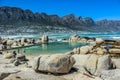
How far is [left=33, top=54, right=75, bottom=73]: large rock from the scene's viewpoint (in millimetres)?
13000

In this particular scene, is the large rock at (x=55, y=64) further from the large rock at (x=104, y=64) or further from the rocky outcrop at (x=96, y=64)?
the large rock at (x=104, y=64)

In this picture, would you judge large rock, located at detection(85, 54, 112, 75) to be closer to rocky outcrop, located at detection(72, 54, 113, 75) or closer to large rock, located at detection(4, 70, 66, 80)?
rocky outcrop, located at detection(72, 54, 113, 75)

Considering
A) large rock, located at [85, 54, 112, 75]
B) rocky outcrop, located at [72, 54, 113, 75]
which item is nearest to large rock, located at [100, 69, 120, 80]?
rocky outcrop, located at [72, 54, 113, 75]

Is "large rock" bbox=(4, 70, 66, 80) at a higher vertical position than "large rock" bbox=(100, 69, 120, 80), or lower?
lower

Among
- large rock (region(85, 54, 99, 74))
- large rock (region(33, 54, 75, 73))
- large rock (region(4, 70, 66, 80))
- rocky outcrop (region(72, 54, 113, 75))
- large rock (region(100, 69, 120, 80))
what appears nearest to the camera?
large rock (region(100, 69, 120, 80))

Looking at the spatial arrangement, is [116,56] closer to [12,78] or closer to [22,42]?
[12,78]

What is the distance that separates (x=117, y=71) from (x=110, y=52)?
12.4 metres

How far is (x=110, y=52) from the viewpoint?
23.3m

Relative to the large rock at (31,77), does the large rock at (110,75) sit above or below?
above

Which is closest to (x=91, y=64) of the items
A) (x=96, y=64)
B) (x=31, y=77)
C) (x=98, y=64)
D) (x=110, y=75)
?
(x=96, y=64)

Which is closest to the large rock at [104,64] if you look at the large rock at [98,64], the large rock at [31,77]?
the large rock at [98,64]

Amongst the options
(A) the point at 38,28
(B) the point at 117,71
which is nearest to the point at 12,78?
(B) the point at 117,71

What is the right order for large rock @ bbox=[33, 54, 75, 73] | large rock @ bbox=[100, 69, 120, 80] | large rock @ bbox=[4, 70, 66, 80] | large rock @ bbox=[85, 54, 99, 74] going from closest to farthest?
large rock @ bbox=[100, 69, 120, 80]
large rock @ bbox=[4, 70, 66, 80]
large rock @ bbox=[33, 54, 75, 73]
large rock @ bbox=[85, 54, 99, 74]

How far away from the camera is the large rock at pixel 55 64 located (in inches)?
512
